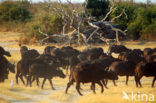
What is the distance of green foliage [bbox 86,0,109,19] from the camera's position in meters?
28.0

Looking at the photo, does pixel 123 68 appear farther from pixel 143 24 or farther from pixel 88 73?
pixel 143 24

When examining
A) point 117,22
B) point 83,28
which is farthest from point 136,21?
point 83,28

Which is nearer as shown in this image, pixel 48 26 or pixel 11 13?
pixel 48 26

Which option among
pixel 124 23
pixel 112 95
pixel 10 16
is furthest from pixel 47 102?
pixel 10 16

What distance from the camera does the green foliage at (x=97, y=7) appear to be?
1102 inches

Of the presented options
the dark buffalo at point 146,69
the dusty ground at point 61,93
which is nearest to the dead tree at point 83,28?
the dark buffalo at point 146,69

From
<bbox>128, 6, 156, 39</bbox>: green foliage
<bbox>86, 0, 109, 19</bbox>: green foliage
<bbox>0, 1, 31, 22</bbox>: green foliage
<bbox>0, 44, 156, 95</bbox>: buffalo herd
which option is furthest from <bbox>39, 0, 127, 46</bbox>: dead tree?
<bbox>0, 1, 31, 22</bbox>: green foliage

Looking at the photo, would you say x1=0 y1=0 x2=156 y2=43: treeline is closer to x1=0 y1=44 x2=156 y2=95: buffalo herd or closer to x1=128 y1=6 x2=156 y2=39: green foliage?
x1=128 y1=6 x2=156 y2=39: green foliage

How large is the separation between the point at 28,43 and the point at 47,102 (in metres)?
16.6

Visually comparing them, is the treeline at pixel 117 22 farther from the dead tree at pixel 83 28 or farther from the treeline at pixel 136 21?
the dead tree at pixel 83 28

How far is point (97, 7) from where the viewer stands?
93.7 feet

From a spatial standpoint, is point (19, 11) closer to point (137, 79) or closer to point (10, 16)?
point (10, 16)

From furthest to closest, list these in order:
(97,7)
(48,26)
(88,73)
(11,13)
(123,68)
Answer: (11,13) → (97,7) → (48,26) → (123,68) → (88,73)

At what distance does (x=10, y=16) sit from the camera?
Answer: 36062mm
